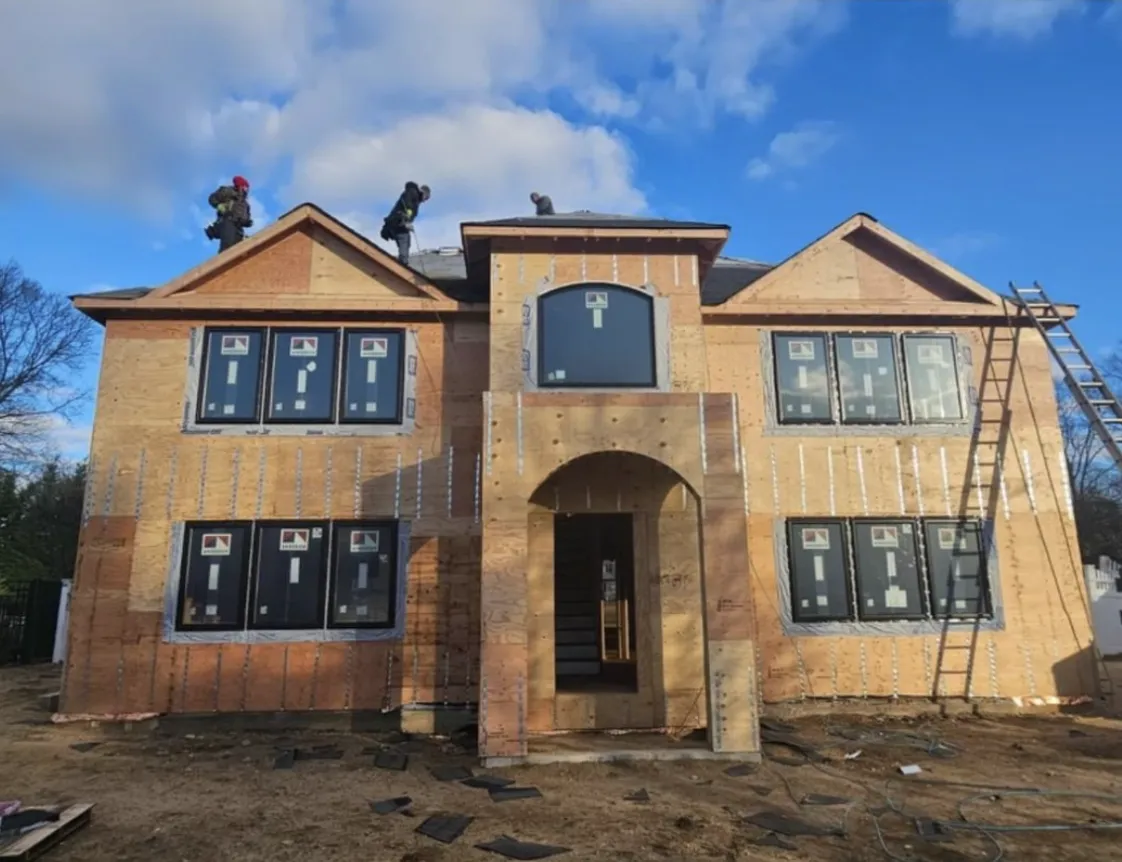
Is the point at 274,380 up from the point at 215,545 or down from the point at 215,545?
up

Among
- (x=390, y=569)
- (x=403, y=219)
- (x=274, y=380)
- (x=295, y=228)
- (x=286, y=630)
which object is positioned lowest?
(x=286, y=630)

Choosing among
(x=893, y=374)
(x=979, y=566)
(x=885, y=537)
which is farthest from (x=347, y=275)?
(x=979, y=566)

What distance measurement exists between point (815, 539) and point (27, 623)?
1765 centimetres

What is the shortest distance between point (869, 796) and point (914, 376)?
6868 millimetres

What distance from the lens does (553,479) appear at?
9.84 m

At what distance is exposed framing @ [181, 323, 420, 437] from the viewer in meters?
10.6

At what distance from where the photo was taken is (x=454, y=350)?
1102 cm

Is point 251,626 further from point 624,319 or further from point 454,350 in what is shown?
point 624,319

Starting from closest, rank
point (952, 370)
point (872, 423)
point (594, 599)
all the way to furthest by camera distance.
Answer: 1. point (872, 423)
2. point (952, 370)
3. point (594, 599)

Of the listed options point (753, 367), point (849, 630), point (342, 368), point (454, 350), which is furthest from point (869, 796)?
point (342, 368)

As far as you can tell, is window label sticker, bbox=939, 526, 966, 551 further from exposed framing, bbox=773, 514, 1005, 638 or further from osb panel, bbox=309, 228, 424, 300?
osb panel, bbox=309, 228, 424, 300

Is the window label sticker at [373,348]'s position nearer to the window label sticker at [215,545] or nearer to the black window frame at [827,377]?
the window label sticker at [215,545]

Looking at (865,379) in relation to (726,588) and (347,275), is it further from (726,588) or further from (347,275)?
(347,275)

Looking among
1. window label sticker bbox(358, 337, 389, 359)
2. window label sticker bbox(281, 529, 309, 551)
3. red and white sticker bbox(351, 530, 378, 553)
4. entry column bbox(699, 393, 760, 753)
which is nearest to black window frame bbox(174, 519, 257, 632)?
window label sticker bbox(281, 529, 309, 551)
